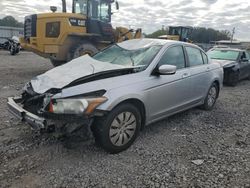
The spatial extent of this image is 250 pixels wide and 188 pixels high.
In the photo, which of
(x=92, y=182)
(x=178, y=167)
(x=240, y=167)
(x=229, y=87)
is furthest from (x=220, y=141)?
(x=229, y=87)

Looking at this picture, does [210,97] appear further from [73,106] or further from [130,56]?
[73,106]

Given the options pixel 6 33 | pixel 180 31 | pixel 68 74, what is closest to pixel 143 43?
pixel 68 74

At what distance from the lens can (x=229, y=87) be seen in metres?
9.15

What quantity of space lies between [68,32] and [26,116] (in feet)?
21.8

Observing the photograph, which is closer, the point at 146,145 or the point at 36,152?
the point at 36,152

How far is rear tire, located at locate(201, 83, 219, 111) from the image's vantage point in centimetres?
564

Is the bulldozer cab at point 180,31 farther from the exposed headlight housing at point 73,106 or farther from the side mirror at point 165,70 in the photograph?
the exposed headlight housing at point 73,106

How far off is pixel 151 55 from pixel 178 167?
6.20ft

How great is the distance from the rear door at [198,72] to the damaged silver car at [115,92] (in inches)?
1.1

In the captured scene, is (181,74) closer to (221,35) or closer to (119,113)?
(119,113)

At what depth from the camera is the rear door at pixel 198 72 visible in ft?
16.2

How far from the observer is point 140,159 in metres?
3.47

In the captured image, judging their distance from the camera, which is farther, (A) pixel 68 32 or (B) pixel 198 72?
(A) pixel 68 32

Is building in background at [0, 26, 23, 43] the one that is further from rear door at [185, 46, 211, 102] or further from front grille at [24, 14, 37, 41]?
rear door at [185, 46, 211, 102]
